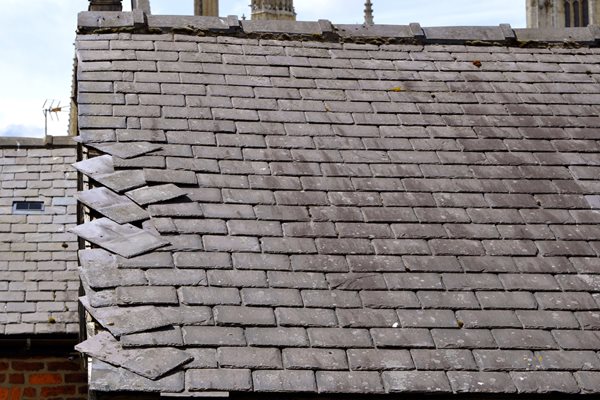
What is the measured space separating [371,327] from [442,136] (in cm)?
223

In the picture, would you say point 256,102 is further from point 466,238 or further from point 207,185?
point 466,238

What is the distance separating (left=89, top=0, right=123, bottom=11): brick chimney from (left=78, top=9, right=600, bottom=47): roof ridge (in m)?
2.86

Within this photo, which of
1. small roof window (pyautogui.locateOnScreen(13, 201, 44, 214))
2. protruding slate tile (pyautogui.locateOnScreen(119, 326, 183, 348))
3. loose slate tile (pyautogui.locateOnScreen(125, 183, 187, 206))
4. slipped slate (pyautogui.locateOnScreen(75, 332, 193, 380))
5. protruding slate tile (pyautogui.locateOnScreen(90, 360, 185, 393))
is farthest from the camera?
small roof window (pyautogui.locateOnScreen(13, 201, 44, 214))

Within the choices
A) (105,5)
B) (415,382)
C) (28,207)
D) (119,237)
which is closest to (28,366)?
(28,207)

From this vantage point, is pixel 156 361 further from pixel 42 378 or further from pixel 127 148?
pixel 42 378

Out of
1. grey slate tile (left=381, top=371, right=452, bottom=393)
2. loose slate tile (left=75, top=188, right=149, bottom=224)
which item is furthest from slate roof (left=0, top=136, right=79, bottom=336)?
Answer: grey slate tile (left=381, top=371, right=452, bottom=393)

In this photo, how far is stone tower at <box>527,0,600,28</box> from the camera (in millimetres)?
64312

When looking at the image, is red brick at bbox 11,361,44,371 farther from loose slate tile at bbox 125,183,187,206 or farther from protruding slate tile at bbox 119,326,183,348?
protruding slate tile at bbox 119,326,183,348

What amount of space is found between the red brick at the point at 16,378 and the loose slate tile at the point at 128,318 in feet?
21.2

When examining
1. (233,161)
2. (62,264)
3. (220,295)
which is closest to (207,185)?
(233,161)

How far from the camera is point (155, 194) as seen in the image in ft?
23.7

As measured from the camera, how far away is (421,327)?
258 inches

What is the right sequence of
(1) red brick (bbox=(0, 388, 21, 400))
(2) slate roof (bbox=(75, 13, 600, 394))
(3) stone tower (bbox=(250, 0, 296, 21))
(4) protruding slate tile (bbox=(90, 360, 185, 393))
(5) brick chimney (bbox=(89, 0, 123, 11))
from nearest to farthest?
(4) protruding slate tile (bbox=(90, 360, 185, 393)) → (2) slate roof (bbox=(75, 13, 600, 394)) → (5) brick chimney (bbox=(89, 0, 123, 11)) → (1) red brick (bbox=(0, 388, 21, 400)) → (3) stone tower (bbox=(250, 0, 296, 21))

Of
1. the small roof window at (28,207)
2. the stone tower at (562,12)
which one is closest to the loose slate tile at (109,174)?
the small roof window at (28,207)
